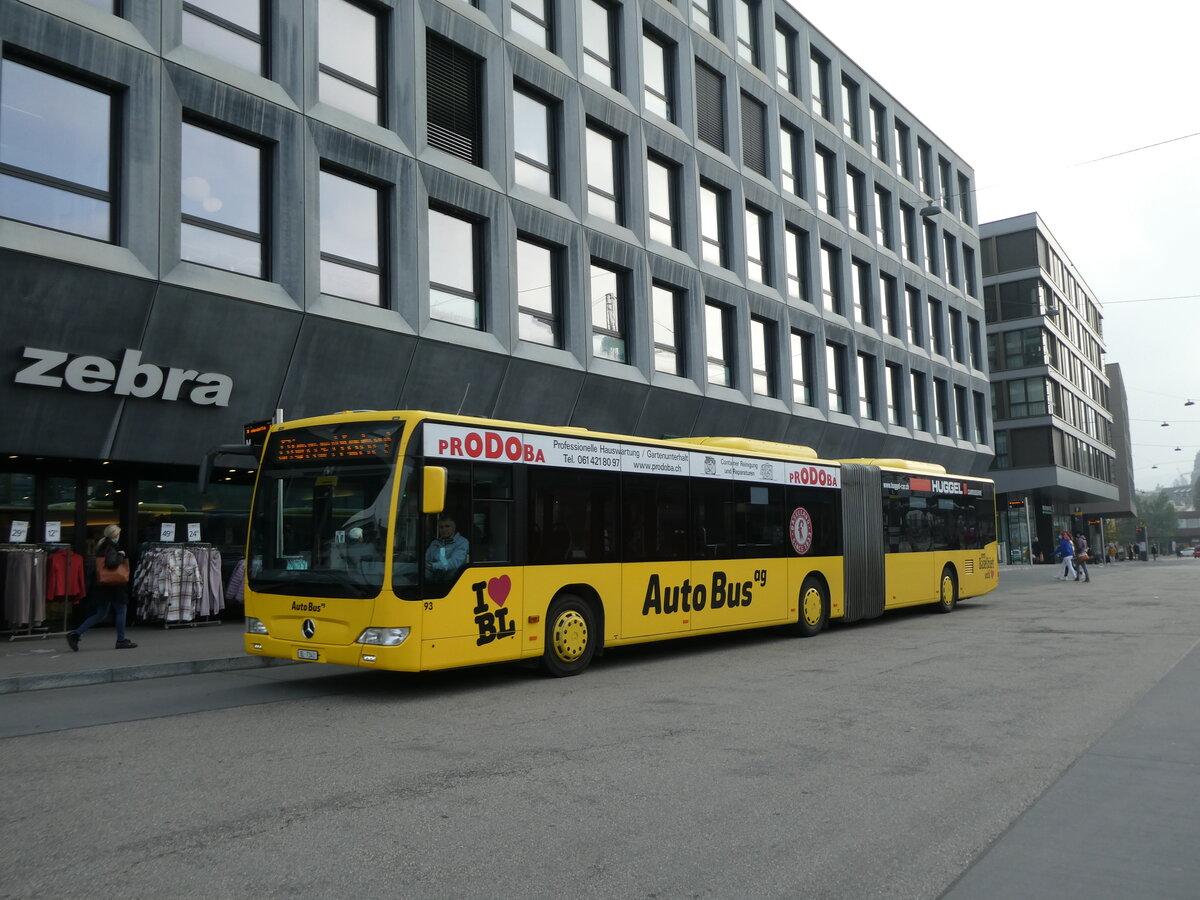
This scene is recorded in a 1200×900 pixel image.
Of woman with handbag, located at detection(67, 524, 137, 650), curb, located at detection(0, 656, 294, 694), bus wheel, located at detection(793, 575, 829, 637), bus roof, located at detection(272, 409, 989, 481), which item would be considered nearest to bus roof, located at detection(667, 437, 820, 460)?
bus roof, located at detection(272, 409, 989, 481)

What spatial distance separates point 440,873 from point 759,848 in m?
1.47

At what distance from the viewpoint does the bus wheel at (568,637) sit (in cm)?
1049

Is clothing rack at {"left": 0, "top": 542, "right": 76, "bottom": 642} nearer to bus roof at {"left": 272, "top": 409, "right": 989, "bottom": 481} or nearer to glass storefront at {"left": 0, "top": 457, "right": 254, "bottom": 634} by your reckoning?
glass storefront at {"left": 0, "top": 457, "right": 254, "bottom": 634}

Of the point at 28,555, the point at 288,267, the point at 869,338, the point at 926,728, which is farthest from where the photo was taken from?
the point at 869,338

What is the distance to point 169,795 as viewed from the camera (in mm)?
5527

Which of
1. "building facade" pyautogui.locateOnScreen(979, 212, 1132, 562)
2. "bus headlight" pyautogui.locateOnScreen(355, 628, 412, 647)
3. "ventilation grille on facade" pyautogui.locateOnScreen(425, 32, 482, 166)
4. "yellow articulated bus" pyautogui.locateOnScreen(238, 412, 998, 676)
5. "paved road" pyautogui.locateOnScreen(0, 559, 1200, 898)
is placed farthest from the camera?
"building facade" pyautogui.locateOnScreen(979, 212, 1132, 562)

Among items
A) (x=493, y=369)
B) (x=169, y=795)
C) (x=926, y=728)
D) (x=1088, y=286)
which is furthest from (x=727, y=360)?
(x=1088, y=286)

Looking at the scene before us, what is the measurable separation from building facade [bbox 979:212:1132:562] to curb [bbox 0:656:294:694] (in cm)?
4771

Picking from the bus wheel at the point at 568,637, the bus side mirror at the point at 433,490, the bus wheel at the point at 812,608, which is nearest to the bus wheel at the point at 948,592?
the bus wheel at the point at 812,608

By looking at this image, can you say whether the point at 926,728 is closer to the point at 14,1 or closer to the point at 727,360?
→ the point at 14,1

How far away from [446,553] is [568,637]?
2.04 metres

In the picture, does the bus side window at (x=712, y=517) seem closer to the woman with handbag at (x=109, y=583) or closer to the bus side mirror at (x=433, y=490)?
the bus side mirror at (x=433, y=490)

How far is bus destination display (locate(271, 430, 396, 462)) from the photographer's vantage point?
9.27m

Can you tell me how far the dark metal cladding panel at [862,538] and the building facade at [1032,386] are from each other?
38.7m
